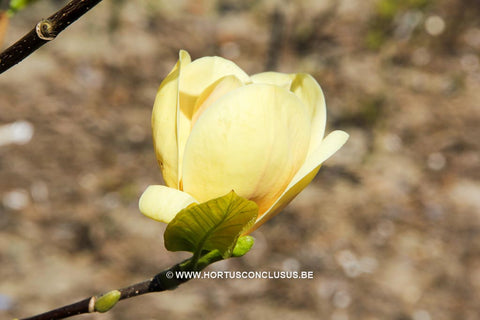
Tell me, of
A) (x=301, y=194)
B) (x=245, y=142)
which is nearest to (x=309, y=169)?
(x=245, y=142)

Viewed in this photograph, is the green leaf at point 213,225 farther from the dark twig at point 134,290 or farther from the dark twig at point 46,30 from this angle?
the dark twig at point 46,30

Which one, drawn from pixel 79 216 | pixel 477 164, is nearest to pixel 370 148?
pixel 477 164

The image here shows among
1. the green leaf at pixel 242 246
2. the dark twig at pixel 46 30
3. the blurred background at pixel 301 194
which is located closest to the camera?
the dark twig at pixel 46 30

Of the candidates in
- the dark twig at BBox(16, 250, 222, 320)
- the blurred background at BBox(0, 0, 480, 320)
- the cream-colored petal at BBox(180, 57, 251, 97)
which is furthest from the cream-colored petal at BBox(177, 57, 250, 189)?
the blurred background at BBox(0, 0, 480, 320)

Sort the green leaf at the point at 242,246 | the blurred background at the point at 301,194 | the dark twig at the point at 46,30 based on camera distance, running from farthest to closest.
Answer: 1. the blurred background at the point at 301,194
2. the green leaf at the point at 242,246
3. the dark twig at the point at 46,30

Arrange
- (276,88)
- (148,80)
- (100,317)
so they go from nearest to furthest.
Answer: (276,88) → (100,317) → (148,80)

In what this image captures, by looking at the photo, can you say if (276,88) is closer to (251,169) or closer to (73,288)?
(251,169)

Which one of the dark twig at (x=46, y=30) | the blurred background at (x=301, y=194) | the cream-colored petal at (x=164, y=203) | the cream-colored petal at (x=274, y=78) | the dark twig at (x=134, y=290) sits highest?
the dark twig at (x=46, y=30)

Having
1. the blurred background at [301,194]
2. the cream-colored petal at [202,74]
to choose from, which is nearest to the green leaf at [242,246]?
the cream-colored petal at [202,74]
